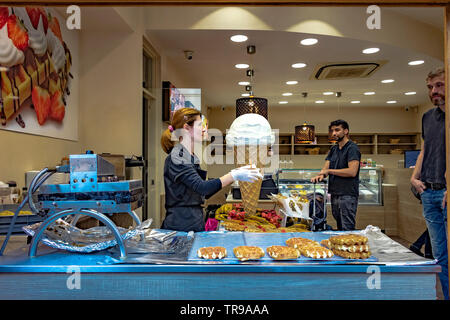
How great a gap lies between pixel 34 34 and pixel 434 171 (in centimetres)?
297

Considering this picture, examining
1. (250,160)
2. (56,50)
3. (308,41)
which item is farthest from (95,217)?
(308,41)

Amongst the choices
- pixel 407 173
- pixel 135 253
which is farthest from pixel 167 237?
pixel 407 173

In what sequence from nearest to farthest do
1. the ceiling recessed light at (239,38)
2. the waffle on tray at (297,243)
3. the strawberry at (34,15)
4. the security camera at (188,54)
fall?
the waffle on tray at (297,243), the strawberry at (34,15), the ceiling recessed light at (239,38), the security camera at (188,54)

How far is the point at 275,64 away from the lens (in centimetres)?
504

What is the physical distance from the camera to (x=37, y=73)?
2709 millimetres

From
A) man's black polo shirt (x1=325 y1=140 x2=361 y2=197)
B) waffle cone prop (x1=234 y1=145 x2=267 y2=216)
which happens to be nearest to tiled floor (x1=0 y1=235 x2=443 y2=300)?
waffle cone prop (x1=234 y1=145 x2=267 y2=216)

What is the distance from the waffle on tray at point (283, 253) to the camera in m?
1.32

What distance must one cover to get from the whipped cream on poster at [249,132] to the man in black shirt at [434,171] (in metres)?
1.00

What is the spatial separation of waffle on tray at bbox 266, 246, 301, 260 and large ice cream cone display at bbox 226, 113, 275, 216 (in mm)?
935

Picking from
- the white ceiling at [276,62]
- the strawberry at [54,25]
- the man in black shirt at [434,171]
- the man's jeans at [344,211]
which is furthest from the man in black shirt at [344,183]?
the strawberry at [54,25]

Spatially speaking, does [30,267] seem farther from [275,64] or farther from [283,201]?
[275,64]

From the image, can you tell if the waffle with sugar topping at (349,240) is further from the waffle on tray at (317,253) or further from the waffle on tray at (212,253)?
the waffle on tray at (212,253)

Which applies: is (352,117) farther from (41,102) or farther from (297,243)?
(297,243)
